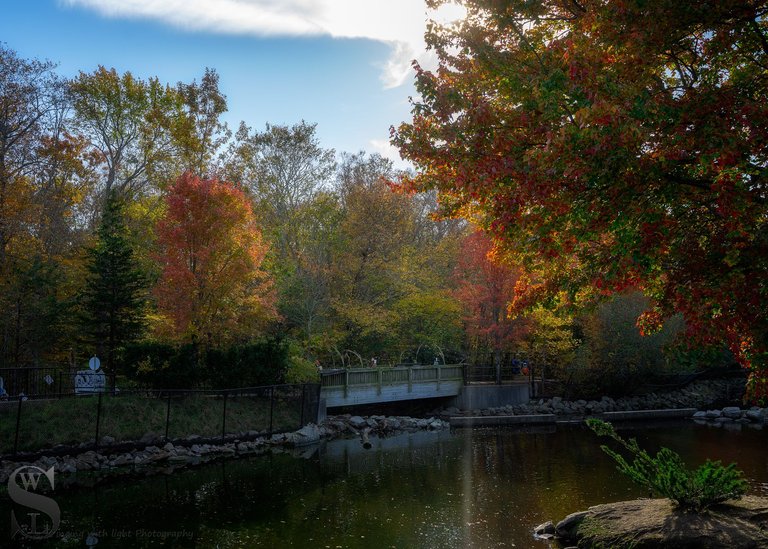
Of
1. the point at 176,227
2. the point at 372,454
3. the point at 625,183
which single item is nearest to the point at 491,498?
the point at 372,454

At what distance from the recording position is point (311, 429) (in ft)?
80.1

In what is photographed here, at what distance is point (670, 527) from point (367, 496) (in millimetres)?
7978

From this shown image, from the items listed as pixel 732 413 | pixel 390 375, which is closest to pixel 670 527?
pixel 390 375

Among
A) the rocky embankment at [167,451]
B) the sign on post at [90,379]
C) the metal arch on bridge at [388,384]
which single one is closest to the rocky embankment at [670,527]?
the rocky embankment at [167,451]

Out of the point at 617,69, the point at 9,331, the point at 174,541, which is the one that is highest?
the point at 617,69

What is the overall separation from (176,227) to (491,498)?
50.6 feet

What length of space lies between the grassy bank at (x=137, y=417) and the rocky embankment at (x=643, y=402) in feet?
39.6

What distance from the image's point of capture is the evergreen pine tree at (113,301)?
24.6m

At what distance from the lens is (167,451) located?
64.5ft

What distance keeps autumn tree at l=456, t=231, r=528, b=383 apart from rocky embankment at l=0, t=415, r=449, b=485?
10393 mm

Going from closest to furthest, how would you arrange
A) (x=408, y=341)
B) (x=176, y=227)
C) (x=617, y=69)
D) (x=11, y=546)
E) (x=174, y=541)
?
(x=617, y=69), (x=11, y=546), (x=174, y=541), (x=176, y=227), (x=408, y=341)

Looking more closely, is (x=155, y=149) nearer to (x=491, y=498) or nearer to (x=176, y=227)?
(x=176, y=227)

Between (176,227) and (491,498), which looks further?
(176,227)

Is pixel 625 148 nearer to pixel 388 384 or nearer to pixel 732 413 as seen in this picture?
pixel 388 384
